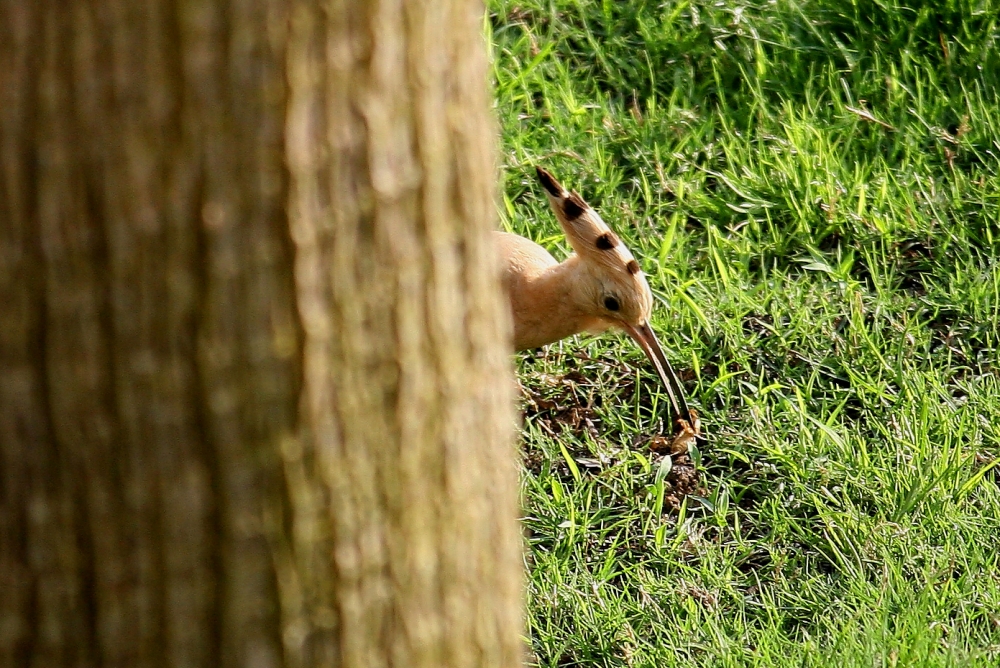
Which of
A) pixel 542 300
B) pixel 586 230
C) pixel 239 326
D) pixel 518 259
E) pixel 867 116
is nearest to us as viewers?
pixel 239 326

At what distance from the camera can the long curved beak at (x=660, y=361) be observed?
3.88m

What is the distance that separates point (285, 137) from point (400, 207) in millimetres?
184

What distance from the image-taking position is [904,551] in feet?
11.2

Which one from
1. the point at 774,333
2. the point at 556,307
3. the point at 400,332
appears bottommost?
the point at 774,333

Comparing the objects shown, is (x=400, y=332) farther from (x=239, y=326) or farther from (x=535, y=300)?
(x=535, y=300)

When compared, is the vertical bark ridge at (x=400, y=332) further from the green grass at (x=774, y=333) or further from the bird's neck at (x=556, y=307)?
the bird's neck at (x=556, y=307)

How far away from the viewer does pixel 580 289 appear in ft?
12.4

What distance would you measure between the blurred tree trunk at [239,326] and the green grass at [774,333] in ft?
5.49

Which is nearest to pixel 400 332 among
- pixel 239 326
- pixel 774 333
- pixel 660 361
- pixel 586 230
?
pixel 239 326

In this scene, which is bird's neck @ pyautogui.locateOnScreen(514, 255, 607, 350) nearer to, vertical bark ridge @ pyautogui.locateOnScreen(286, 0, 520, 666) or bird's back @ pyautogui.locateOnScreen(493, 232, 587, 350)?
bird's back @ pyautogui.locateOnScreen(493, 232, 587, 350)

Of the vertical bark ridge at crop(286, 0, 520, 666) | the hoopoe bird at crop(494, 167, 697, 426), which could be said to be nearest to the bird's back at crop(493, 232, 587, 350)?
the hoopoe bird at crop(494, 167, 697, 426)

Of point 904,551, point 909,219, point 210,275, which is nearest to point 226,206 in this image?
point 210,275

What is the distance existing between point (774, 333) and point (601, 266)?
0.72 meters

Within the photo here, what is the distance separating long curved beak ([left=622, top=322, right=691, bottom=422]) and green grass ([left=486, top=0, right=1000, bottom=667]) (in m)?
0.08
